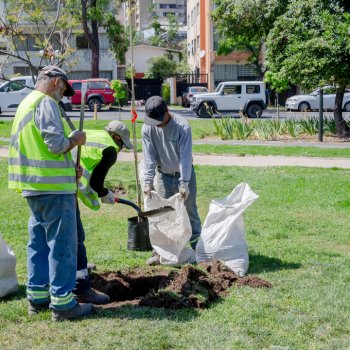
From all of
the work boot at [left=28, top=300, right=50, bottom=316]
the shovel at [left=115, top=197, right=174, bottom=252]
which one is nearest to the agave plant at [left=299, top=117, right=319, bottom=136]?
the shovel at [left=115, top=197, right=174, bottom=252]

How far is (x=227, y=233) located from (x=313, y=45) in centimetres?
1319

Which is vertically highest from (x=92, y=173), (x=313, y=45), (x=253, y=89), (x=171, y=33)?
(x=171, y=33)

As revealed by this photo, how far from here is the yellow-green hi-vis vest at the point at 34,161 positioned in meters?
4.59

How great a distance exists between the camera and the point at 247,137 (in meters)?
19.4

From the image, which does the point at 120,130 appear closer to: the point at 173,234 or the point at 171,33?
the point at 173,234

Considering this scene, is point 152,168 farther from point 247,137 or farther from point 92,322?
point 247,137

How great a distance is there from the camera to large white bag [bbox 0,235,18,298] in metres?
5.31

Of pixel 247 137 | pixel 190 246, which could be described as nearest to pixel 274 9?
pixel 247 137

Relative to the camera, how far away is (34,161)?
4602 millimetres

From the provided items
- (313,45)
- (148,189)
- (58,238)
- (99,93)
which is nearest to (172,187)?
(148,189)

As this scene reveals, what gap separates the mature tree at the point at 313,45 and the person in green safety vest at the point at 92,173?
13.4 m

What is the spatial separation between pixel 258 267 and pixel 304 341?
1915 mm

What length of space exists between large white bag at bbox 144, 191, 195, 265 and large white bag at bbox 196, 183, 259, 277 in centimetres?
14

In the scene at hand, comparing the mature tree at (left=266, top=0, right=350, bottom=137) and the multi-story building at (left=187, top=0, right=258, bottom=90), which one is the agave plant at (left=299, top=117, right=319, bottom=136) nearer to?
the mature tree at (left=266, top=0, right=350, bottom=137)
